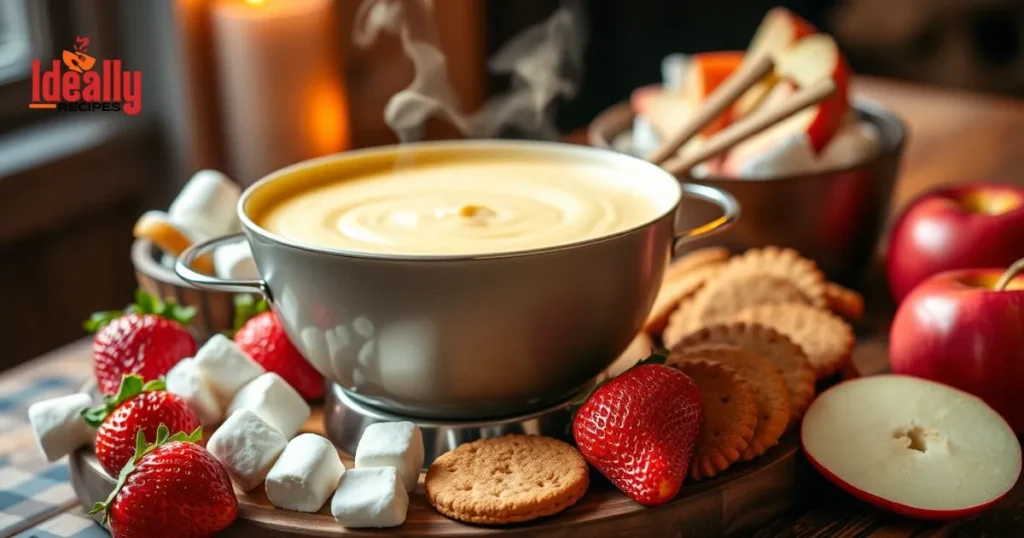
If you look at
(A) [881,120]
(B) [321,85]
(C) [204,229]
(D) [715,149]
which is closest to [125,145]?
(B) [321,85]

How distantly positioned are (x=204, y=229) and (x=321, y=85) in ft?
1.74

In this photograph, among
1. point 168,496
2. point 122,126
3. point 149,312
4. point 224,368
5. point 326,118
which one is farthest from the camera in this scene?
point 122,126

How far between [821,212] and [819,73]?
0.70 ft

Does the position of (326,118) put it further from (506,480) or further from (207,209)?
(506,480)

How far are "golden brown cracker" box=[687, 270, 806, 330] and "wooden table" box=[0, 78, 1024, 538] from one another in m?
0.12

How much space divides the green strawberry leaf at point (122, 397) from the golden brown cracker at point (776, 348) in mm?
504

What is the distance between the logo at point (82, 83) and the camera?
1827 mm

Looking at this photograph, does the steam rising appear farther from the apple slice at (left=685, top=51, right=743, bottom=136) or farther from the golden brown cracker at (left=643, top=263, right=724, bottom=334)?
the golden brown cracker at (left=643, top=263, right=724, bottom=334)

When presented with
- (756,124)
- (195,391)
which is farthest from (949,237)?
(195,391)

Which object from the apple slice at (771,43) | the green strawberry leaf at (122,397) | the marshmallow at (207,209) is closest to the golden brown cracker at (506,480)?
the green strawberry leaf at (122,397)

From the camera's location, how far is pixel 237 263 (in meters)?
→ 1.22

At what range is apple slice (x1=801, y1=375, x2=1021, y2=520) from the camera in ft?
3.06

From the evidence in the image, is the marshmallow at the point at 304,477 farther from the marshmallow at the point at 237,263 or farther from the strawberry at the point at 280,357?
→ the marshmallow at the point at 237,263

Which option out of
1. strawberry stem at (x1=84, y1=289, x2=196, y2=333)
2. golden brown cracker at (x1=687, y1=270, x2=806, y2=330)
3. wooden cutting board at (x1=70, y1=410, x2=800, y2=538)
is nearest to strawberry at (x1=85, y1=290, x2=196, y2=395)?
strawberry stem at (x1=84, y1=289, x2=196, y2=333)
